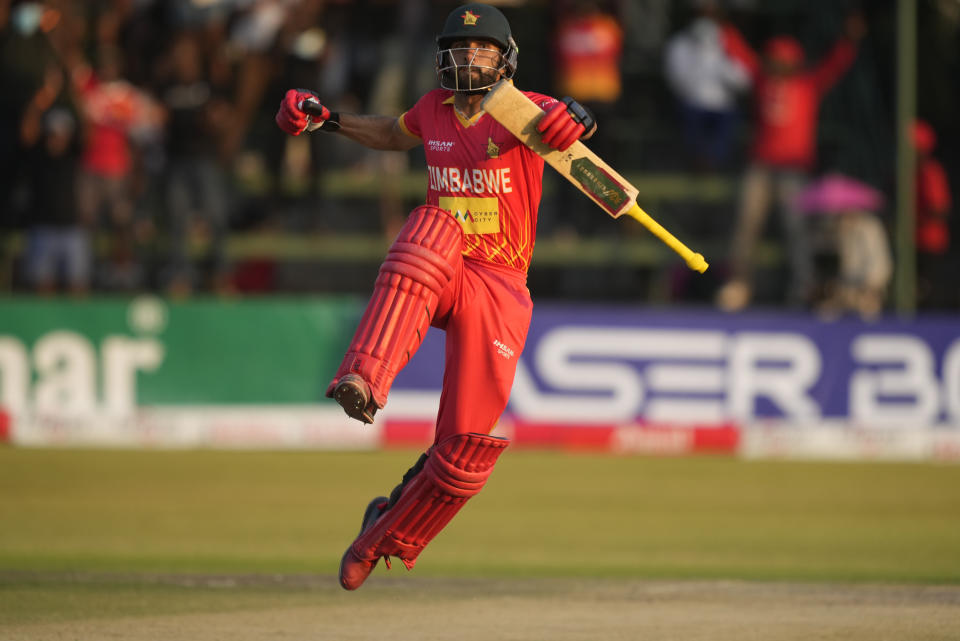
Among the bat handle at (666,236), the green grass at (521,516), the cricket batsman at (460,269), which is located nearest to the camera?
the cricket batsman at (460,269)

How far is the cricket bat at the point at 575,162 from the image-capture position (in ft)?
19.6

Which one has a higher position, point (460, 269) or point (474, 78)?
point (474, 78)

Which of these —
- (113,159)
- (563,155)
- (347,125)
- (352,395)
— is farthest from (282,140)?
(352,395)

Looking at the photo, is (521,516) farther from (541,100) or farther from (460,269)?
(541,100)

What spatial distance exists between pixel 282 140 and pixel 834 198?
6.22 meters

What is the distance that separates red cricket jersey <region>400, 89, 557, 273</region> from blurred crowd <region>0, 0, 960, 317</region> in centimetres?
937

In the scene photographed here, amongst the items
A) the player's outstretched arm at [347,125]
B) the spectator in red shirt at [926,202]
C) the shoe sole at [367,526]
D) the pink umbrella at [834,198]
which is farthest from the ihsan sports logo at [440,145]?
the spectator in red shirt at [926,202]

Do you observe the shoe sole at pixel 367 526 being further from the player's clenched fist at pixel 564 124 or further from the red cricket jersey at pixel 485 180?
the player's clenched fist at pixel 564 124

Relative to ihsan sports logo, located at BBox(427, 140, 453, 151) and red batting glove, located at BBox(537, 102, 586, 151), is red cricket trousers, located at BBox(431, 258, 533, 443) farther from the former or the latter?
red batting glove, located at BBox(537, 102, 586, 151)

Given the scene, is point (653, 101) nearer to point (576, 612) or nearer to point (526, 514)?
point (526, 514)

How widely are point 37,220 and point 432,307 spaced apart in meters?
10.0

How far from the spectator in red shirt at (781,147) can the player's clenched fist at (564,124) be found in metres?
9.88

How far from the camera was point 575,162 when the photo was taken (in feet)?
20.2

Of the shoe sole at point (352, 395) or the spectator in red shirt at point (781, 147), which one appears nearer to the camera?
the shoe sole at point (352, 395)
